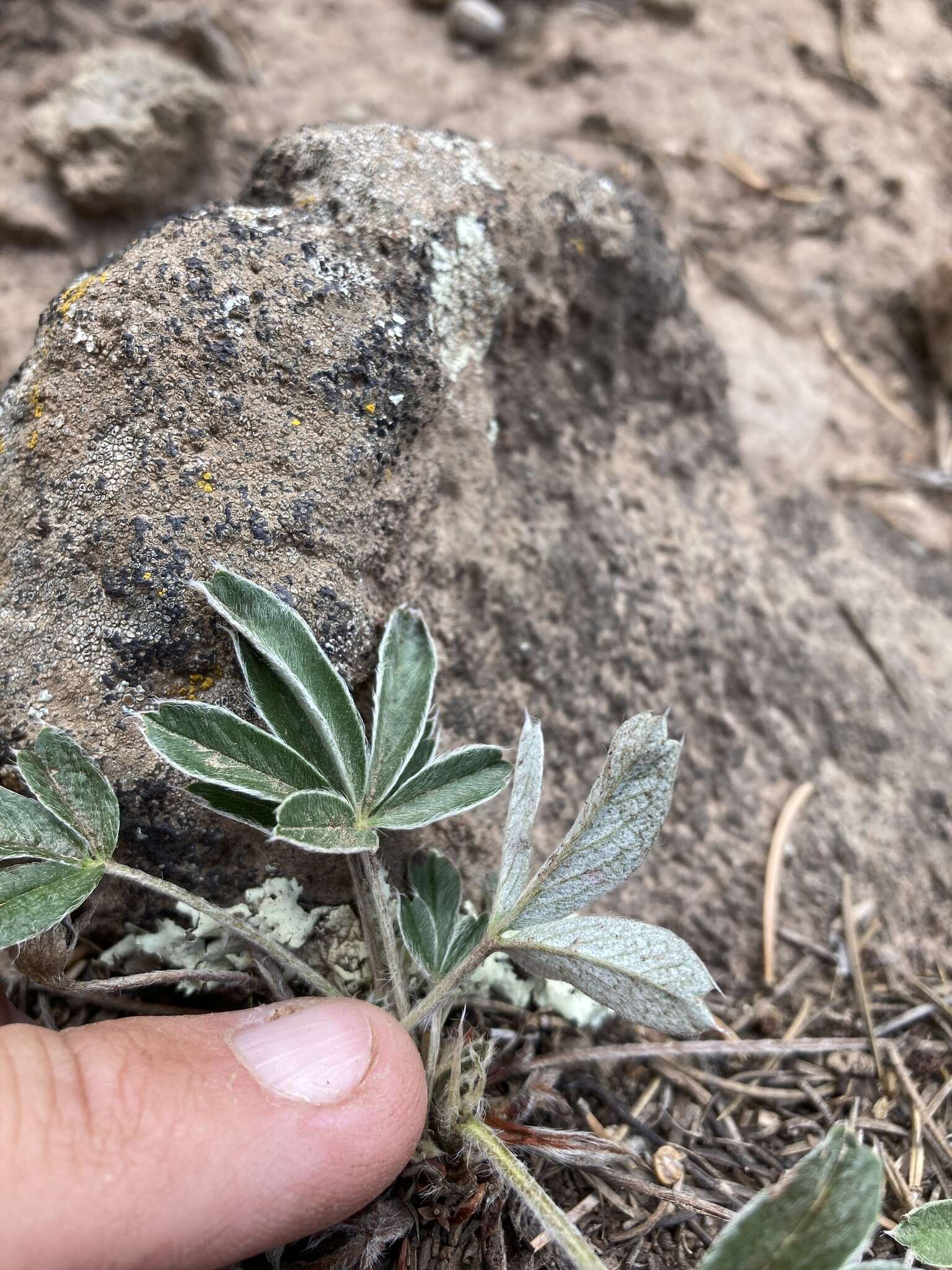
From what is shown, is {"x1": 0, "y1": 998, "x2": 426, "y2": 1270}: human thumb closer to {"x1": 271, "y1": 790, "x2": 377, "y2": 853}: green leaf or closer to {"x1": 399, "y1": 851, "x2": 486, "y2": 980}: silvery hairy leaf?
{"x1": 399, "y1": 851, "x2": 486, "y2": 980}: silvery hairy leaf

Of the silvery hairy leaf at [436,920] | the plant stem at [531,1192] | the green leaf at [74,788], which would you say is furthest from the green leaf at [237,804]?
the plant stem at [531,1192]

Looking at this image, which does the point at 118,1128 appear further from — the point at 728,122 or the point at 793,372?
the point at 728,122

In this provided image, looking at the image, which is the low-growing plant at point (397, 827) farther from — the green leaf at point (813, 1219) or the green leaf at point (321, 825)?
the green leaf at point (813, 1219)

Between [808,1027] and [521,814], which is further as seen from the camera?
[808,1027]

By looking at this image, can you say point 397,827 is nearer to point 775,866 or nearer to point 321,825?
point 321,825

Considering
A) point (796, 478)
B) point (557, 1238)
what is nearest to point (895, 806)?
point (796, 478)

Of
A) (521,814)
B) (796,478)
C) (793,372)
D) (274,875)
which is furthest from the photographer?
(793,372)

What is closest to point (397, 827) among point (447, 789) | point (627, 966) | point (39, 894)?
point (447, 789)
